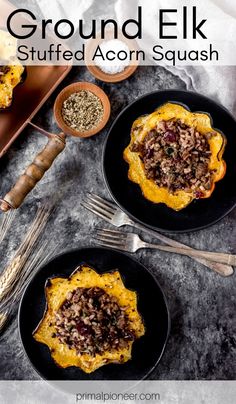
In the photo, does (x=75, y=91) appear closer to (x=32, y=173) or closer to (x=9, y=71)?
(x=9, y=71)

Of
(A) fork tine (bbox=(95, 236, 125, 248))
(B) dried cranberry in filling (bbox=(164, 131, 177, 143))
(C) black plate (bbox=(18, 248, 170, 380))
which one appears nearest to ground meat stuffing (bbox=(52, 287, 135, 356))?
(C) black plate (bbox=(18, 248, 170, 380))

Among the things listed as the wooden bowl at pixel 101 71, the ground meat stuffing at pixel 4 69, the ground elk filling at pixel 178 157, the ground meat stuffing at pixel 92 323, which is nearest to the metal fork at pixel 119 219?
the ground elk filling at pixel 178 157

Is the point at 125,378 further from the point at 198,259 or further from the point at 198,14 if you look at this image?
the point at 198,14

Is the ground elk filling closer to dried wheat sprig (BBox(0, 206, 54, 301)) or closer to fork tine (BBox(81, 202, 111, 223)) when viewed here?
fork tine (BBox(81, 202, 111, 223))

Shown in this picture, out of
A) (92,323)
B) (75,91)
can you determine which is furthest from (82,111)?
(92,323)

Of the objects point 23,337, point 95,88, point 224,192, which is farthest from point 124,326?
point 95,88

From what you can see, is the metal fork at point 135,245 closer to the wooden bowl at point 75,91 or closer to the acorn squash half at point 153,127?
the acorn squash half at point 153,127
